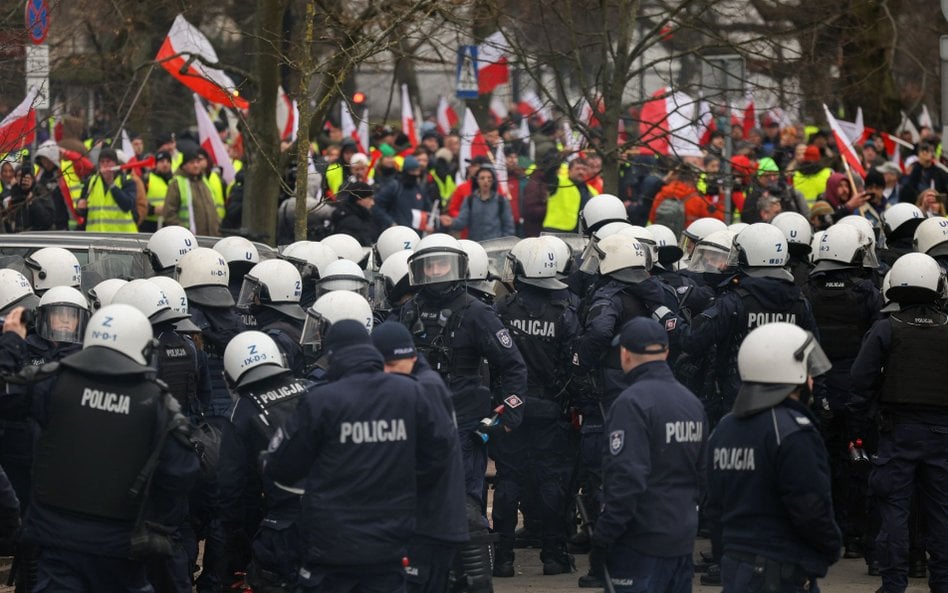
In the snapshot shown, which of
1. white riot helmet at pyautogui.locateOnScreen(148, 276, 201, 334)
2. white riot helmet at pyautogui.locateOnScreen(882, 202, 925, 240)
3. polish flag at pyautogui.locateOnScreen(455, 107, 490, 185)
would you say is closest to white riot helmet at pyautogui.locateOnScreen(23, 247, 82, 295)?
white riot helmet at pyautogui.locateOnScreen(148, 276, 201, 334)

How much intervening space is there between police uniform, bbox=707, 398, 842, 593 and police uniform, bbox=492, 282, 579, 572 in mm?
3525

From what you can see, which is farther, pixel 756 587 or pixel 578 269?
pixel 578 269

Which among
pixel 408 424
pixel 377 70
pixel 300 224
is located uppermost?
pixel 377 70

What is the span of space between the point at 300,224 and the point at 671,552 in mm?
6162

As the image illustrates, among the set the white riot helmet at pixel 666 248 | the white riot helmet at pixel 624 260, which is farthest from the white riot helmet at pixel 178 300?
the white riot helmet at pixel 666 248

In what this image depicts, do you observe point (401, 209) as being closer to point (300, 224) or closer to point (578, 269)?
point (300, 224)

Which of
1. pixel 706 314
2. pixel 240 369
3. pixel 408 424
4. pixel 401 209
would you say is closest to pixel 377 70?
pixel 401 209

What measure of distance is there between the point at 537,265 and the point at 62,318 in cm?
320

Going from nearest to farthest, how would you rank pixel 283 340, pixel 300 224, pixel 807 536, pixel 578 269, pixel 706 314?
pixel 807 536 < pixel 283 340 < pixel 706 314 < pixel 578 269 < pixel 300 224

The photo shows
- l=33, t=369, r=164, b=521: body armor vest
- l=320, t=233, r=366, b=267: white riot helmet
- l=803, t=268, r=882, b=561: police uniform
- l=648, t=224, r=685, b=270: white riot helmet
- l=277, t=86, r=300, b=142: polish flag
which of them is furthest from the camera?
l=277, t=86, r=300, b=142: polish flag

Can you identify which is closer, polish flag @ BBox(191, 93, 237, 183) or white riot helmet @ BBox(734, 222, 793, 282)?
white riot helmet @ BBox(734, 222, 793, 282)

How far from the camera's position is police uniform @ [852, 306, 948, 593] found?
30.9ft

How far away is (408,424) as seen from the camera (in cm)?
714

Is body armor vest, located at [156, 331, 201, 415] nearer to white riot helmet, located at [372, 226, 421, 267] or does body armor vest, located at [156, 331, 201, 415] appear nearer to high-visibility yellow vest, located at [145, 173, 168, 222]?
white riot helmet, located at [372, 226, 421, 267]
